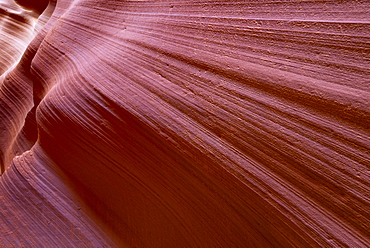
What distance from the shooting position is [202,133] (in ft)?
2.31

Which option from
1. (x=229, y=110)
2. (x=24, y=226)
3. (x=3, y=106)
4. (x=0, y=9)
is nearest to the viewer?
(x=229, y=110)

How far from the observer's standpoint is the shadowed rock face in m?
0.54

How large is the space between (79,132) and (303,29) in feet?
2.74

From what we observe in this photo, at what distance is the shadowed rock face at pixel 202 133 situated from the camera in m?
0.54

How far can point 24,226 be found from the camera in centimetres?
104

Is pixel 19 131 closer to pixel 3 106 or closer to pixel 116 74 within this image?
pixel 3 106

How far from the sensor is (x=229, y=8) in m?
0.75

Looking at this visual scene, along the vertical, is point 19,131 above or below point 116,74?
below

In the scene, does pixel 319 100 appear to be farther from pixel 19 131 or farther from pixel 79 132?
pixel 19 131

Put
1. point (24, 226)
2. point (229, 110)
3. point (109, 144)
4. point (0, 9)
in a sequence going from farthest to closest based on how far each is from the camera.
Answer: point (0, 9) < point (24, 226) < point (109, 144) < point (229, 110)

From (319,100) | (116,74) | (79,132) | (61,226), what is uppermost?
(319,100)

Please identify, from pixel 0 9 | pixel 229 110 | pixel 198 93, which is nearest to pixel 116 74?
pixel 198 93

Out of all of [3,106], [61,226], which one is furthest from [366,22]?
[3,106]

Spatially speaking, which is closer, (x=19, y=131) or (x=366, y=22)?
(x=366, y=22)
